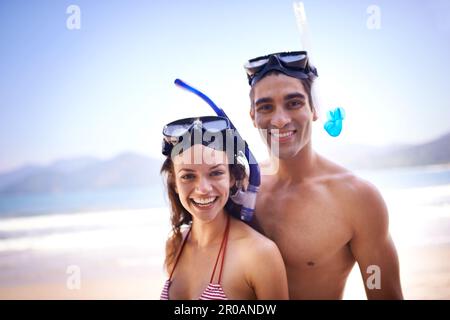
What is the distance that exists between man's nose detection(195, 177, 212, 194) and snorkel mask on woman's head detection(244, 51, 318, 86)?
60cm

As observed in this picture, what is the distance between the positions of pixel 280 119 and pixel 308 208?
1.68 feet

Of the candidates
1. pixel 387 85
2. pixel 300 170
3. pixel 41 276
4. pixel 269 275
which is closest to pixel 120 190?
pixel 41 276

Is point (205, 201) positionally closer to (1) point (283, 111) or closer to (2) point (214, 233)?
(2) point (214, 233)

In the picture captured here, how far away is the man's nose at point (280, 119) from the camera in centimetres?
214

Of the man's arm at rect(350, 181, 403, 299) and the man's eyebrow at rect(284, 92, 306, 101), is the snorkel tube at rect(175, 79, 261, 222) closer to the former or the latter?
the man's eyebrow at rect(284, 92, 306, 101)

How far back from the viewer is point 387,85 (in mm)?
2799

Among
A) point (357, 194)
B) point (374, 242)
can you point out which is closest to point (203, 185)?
point (357, 194)

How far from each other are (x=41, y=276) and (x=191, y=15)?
1941mm

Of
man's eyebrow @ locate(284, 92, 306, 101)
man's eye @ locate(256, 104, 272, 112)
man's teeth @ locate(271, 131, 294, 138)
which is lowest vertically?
man's teeth @ locate(271, 131, 294, 138)

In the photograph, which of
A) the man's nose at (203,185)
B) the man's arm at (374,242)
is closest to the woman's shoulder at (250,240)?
the man's nose at (203,185)

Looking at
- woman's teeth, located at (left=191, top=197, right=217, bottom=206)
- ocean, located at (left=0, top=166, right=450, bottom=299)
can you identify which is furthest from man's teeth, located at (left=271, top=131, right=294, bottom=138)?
ocean, located at (left=0, top=166, right=450, bottom=299)

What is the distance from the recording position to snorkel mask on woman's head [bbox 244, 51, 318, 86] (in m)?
2.16

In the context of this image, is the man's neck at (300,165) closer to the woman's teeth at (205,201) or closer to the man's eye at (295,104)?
the man's eye at (295,104)

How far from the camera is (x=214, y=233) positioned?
2.08 metres
